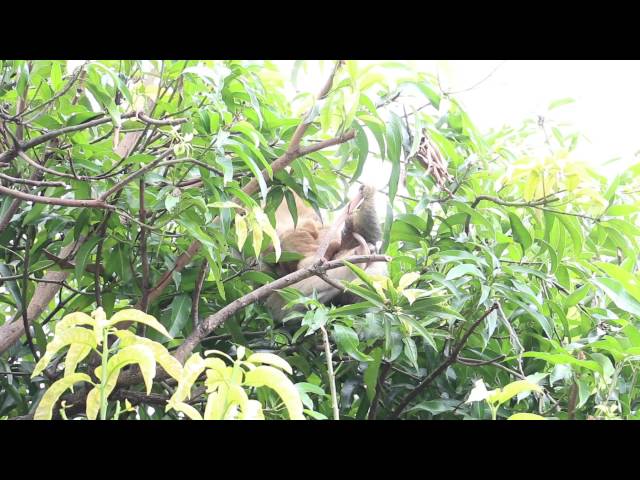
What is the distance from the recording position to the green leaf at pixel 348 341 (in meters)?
1.39

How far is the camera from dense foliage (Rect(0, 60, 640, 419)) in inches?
52.7

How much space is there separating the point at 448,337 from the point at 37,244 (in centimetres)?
98

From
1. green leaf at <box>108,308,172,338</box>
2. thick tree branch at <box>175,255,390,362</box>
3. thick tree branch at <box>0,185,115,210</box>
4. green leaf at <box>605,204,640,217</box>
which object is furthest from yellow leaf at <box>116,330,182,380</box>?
green leaf at <box>605,204,640,217</box>

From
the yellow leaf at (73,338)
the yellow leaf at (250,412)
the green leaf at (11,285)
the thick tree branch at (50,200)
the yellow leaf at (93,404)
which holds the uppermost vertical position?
the thick tree branch at (50,200)

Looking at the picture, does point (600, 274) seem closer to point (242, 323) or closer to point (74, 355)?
point (242, 323)

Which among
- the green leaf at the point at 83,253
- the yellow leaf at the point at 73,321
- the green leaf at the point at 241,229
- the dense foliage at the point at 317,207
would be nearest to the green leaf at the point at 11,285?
the dense foliage at the point at 317,207

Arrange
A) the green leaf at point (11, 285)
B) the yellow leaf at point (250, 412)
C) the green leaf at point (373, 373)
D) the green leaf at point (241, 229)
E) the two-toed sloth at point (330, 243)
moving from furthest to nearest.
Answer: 1. the two-toed sloth at point (330, 243)
2. the green leaf at point (11, 285)
3. the green leaf at point (373, 373)
4. the green leaf at point (241, 229)
5. the yellow leaf at point (250, 412)

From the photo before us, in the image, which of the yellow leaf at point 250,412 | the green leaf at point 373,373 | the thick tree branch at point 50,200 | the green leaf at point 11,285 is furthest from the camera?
the green leaf at point 11,285

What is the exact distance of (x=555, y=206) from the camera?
143 cm

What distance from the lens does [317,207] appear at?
1665mm

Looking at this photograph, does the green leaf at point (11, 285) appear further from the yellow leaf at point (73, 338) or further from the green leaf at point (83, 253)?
the yellow leaf at point (73, 338)

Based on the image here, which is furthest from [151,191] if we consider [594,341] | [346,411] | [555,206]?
[594,341]

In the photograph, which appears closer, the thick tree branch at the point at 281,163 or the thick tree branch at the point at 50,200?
the thick tree branch at the point at 50,200

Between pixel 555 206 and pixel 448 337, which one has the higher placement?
pixel 555 206
